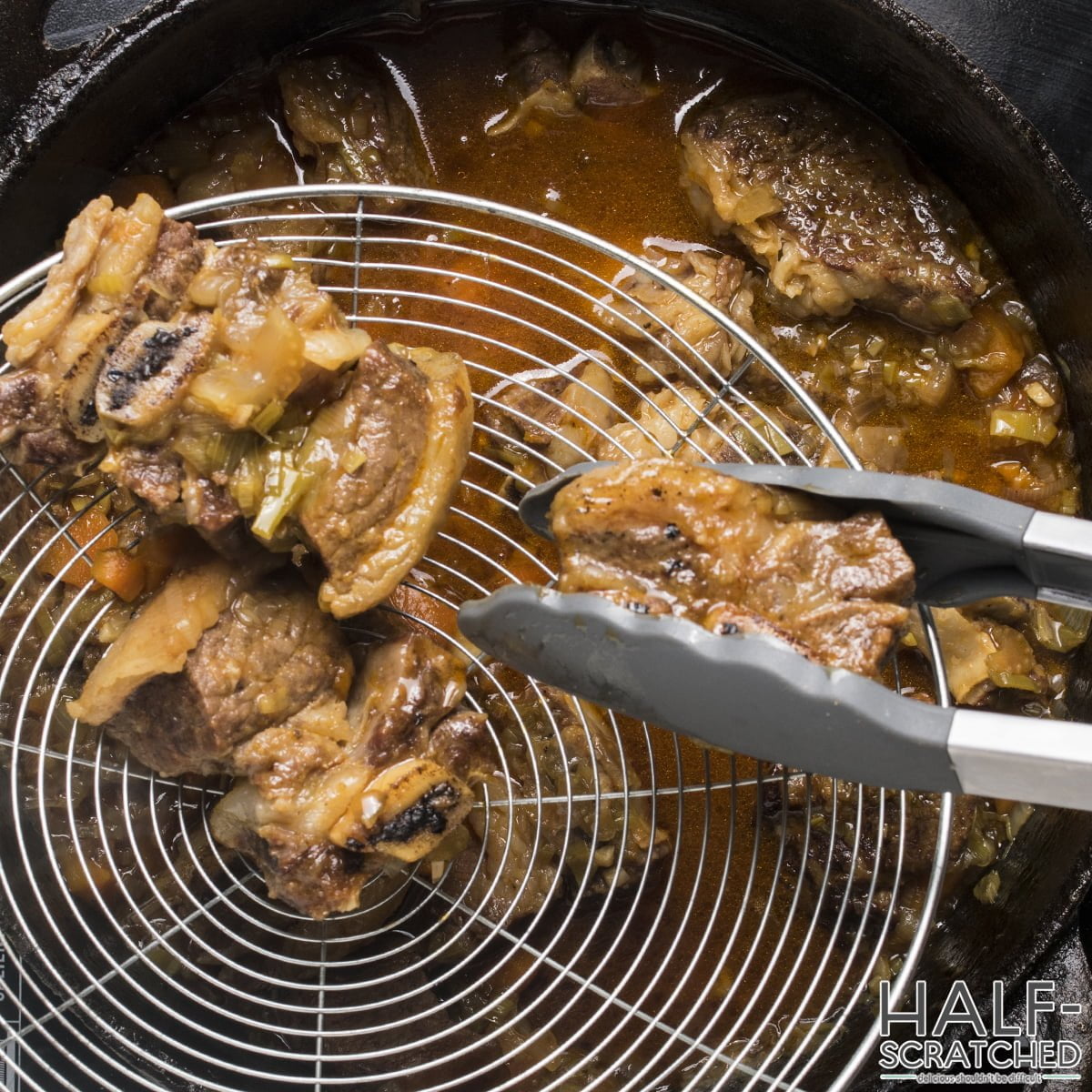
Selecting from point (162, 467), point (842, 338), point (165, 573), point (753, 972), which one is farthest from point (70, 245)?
point (753, 972)

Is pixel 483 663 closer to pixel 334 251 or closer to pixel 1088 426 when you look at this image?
pixel 334 251

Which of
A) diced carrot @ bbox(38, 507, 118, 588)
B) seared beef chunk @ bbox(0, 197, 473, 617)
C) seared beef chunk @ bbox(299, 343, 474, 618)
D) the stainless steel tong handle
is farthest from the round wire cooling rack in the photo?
the stainless steel tong handle

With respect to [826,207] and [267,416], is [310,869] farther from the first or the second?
[826,207]

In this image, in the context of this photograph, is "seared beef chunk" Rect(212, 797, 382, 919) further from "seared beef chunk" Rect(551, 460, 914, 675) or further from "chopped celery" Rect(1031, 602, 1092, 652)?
"chopped celery" Rect(1031, 602, 1092, 652)

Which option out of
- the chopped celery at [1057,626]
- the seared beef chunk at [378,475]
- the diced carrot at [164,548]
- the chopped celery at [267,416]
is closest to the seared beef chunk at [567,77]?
the seared beef chunk at [378,475]

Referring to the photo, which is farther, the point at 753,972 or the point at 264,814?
the point at 753,972

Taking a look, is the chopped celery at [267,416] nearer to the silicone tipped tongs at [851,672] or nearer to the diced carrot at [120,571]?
the silicone tipped tongs at [851,672]
